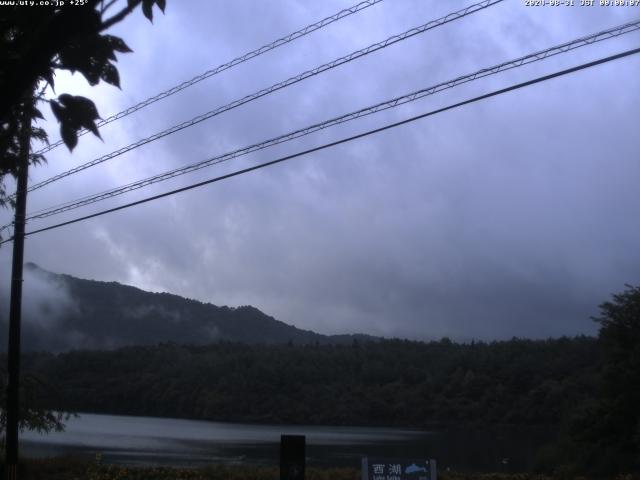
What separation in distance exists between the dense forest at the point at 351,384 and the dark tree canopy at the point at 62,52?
5704 centimetres

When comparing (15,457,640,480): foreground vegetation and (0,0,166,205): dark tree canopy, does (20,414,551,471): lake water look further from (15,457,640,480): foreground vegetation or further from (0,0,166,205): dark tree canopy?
(0,0,166,205): dark tree canopy

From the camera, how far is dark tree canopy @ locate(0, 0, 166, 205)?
3.86 metres

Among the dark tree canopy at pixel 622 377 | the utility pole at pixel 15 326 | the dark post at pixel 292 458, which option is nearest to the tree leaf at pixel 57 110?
the dark post at pixel 292 458

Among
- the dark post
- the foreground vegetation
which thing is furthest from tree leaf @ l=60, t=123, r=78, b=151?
the foreground vegetation

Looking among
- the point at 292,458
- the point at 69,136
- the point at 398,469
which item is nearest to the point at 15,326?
the point at 292,458

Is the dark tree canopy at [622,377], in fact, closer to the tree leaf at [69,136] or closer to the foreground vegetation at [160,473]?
the foreground vegetation at [160,473]

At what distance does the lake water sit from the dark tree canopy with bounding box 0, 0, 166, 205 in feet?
84.3

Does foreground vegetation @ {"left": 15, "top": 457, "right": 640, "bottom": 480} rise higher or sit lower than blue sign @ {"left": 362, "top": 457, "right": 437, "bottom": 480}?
lower

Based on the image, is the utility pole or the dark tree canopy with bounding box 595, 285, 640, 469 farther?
the dark tree canopy with bounding box 595, 285, 640, 469

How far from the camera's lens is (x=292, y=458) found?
1303 centimetres

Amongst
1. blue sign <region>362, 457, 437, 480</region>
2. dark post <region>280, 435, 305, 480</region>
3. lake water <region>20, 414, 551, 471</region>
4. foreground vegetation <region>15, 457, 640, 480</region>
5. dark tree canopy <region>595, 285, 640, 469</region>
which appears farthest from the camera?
lake water <region>20, 414, 551, 471</region>

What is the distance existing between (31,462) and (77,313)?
94637mm

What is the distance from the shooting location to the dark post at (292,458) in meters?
13.0

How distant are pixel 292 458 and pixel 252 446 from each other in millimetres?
32761
